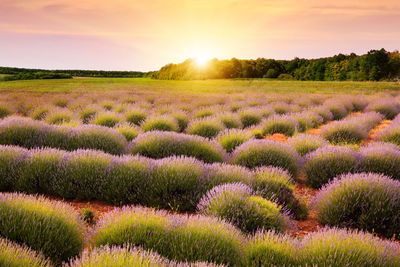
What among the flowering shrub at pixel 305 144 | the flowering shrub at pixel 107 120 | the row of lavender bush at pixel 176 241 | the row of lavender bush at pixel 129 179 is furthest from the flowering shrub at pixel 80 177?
the flowering shrub at pixel 107 120

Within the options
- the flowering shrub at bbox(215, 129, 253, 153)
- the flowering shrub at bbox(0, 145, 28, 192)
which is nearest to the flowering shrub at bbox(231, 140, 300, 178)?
the flowering shrub at bbox(215, 129, 253, 153)

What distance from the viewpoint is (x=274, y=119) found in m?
10.8

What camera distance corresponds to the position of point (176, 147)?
6543 millimetres

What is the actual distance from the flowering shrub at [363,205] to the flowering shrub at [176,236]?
1681mm

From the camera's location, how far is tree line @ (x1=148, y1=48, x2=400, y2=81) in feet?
169

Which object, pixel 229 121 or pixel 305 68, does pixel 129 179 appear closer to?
pixel 229 121

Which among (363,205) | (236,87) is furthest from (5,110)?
(236,87)

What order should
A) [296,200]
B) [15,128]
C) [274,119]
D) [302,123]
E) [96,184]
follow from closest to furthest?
[296,200] → [96,184] → [15,128] → [274,119] → [302,123]

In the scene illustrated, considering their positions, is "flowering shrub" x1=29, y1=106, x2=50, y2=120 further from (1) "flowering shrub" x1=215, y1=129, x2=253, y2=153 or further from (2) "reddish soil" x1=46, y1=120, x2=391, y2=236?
(2) "reddish soil" x1=46, y1=120, x2=391, y2=236

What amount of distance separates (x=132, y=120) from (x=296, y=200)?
8.60 m

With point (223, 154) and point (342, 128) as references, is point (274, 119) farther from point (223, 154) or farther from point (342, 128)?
point (223, 154)

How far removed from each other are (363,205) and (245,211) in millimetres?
1605

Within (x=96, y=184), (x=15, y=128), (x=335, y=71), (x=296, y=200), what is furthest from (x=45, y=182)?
(x=335, y=71)

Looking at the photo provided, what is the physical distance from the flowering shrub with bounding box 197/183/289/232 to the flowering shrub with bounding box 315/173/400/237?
846 millimetres
